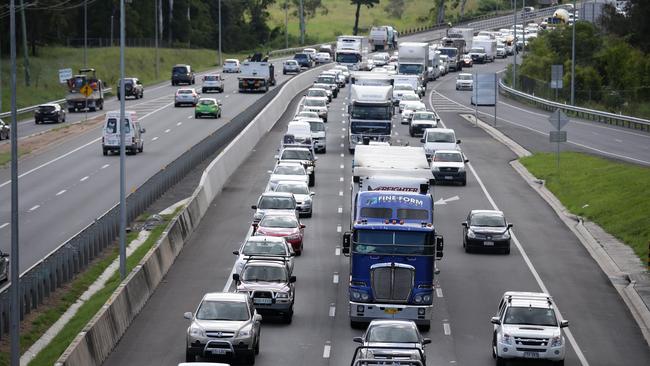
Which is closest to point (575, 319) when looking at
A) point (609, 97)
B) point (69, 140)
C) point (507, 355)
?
point (507, 355)

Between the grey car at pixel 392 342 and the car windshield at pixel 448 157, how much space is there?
3347 centimetres

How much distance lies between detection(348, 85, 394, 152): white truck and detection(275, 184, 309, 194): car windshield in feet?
54.4

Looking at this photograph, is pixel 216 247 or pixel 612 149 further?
pixel 612 149

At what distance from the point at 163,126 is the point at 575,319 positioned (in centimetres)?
5427

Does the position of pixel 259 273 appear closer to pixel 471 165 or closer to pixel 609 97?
pixel 471 165

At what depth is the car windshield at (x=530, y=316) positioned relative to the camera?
28203mm

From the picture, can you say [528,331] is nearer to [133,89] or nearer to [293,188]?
[293,188]

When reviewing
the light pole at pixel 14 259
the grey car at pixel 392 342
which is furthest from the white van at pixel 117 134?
the grey car at pixel 392 342

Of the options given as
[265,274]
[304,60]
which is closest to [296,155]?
[265,274]

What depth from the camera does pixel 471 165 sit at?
219 feet

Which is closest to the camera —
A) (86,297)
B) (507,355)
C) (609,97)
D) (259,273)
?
(507,355)

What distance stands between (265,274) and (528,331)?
7717 millimetres

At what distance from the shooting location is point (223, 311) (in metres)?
27.9

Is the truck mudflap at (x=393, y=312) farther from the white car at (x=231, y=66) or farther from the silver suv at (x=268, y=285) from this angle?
A: the white car at (x=231, y=66)
